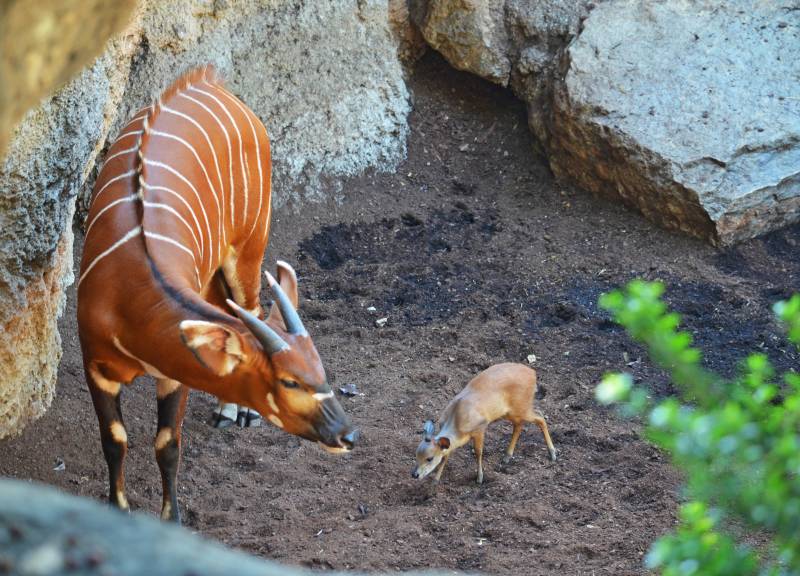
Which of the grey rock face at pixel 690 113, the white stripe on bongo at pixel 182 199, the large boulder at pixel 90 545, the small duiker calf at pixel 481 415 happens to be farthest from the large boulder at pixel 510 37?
the large boulder at pixel 90 545

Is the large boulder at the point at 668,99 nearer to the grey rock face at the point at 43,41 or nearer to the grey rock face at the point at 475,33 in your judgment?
the grey rock face at the point at 475,33

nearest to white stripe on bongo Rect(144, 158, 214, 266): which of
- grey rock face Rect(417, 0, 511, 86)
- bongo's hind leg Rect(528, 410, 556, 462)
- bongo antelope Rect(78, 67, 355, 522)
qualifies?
bongo antelope Rect(78, 67, 355, 522)

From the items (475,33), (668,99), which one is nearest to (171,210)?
(668,99)

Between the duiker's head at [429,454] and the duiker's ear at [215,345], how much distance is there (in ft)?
4.11

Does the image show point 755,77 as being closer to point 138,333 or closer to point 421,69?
point 421,69

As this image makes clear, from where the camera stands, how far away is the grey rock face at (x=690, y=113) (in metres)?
7.04

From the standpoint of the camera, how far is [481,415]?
5.11 m

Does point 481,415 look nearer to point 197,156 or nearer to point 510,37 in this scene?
point 197,156

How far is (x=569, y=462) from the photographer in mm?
5242

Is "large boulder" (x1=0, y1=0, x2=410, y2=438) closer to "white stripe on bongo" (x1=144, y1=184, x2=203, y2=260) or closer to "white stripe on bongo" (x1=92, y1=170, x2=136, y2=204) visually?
"white stripe on bongo" (x1=92, y1=170, x2=136, y2=204)

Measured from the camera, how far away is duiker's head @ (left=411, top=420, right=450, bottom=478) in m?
5.01

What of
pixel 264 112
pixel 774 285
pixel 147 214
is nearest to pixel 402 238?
pixel 264 112

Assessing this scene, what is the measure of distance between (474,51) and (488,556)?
453 centimetres

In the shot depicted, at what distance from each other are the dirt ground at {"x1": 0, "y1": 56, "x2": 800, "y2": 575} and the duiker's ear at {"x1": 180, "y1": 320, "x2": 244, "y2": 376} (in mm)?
908
